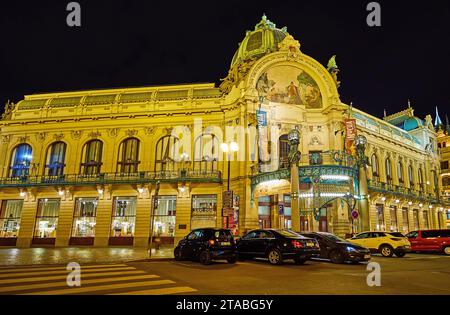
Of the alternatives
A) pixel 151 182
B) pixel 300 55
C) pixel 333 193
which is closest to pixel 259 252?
pixel 333 193

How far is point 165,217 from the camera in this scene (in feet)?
102

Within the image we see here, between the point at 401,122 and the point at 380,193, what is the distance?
24627 millimetres

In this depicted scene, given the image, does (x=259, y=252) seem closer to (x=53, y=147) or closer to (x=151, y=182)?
(x=151, y=182)

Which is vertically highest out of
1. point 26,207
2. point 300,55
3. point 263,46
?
point 263,46

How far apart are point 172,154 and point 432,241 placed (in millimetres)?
23456

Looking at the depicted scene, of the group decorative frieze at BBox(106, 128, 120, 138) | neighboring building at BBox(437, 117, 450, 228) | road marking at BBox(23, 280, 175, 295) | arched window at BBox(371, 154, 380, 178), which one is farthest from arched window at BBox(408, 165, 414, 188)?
road marking at BBox(23, 280, 175, 295)

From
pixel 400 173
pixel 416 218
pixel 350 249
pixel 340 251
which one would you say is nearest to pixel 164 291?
pixel 340 251

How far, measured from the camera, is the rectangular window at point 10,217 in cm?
3212

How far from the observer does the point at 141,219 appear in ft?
101

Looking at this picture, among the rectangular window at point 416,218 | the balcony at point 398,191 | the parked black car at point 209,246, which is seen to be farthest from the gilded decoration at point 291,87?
the rectangular window at point 416,218

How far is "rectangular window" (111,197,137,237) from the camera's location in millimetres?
31031

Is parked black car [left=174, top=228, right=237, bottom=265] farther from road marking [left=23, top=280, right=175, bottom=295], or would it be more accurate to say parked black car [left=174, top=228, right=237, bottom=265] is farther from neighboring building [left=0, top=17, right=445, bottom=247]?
neighboring building [left=0, top=17, right=445, bottom=247]

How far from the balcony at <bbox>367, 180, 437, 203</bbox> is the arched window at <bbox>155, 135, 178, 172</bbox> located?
65.9 ft
